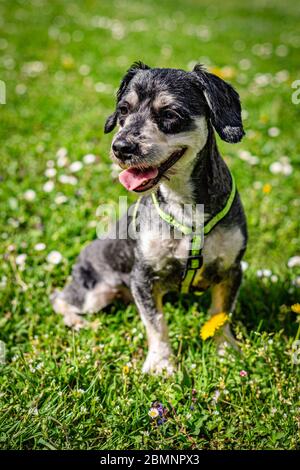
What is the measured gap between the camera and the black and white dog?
9.61 ft

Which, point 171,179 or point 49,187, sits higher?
point 171,179

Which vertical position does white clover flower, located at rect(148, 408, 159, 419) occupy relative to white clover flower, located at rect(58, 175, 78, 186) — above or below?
below

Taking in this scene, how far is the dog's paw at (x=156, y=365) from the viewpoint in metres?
3.47

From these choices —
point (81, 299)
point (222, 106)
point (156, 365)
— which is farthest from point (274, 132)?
point (156, 365)

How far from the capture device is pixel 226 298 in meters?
3.61

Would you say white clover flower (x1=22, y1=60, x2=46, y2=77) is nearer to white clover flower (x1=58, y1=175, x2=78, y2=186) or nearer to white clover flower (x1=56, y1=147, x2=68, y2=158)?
white clover flower (x1=56, y1=147, x2=68, y2=158)

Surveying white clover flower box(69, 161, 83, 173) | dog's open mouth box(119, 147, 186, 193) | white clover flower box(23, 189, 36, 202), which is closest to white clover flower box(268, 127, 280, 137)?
white clover flower box(69, 161, 83, 173)

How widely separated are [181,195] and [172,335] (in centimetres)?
131

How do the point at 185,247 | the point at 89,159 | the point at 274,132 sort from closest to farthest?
the point at 185,247 < the point at 89,159 < the point at 274,132

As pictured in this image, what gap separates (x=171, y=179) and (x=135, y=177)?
0.30m

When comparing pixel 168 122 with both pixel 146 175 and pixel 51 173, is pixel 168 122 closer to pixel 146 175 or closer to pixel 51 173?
pixel 146 175

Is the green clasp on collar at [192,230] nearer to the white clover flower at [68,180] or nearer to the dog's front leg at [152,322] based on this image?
the dog's front leg at [152,322]

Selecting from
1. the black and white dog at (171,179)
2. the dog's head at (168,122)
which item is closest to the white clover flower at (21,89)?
the black and white dog at (171,179)

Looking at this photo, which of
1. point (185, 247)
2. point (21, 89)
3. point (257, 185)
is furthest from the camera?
point (21, 89)
